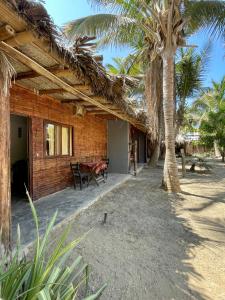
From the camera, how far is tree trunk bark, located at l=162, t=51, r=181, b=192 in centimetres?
779

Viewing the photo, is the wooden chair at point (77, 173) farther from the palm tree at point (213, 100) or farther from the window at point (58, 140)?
the palm tree at point (213, 100)

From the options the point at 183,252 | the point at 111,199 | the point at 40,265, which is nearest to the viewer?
the point at 40,265

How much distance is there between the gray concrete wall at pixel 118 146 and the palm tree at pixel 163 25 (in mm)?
3740

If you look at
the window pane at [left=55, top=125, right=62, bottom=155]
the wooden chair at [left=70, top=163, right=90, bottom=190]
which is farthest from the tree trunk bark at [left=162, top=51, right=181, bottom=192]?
the window pane at [left=55, top=125, right=62, bottom=155]

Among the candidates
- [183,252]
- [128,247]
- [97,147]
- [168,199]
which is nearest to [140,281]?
[128,247]

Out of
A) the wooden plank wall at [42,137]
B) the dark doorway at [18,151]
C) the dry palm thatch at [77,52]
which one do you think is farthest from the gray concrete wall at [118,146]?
the dry palm thatch at [77,52]

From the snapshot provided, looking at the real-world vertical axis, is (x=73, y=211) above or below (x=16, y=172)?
below

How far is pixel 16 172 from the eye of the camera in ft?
25.0

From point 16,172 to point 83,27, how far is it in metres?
5.21

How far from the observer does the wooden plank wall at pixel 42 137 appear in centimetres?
558

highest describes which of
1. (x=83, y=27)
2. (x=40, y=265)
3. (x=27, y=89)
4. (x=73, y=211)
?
(x=83, y=27)

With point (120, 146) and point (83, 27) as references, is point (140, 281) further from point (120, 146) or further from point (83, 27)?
point (120, 146)

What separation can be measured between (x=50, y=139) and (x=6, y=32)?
444 centimetres

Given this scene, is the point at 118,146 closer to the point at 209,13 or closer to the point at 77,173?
the point at 77,173
